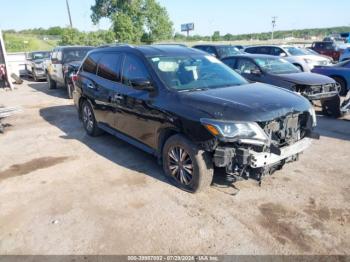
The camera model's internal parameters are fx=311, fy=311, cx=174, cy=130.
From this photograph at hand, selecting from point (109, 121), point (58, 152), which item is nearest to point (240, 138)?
point (109, 121)

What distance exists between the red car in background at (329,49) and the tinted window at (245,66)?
16.3m

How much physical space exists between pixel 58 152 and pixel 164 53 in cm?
276

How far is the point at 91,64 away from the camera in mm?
6207

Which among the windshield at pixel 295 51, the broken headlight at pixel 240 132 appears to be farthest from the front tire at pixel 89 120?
the windshield at pixel 295 51

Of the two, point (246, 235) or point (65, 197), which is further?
point (65, 197)

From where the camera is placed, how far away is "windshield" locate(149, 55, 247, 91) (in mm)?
4262

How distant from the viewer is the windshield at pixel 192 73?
4262mm

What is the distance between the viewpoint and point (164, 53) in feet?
15.5

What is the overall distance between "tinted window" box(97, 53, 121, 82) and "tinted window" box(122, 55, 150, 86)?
0.24 m

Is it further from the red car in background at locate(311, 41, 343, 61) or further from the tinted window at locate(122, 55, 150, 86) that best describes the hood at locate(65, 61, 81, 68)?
the red car in background at locate(311, 41, 343, 61)

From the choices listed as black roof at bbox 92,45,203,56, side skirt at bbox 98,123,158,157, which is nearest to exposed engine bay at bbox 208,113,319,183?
side skirt at bbox 98,123,158,157

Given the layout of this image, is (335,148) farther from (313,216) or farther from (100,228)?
(100,228)

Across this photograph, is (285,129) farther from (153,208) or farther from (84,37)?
(84,37)

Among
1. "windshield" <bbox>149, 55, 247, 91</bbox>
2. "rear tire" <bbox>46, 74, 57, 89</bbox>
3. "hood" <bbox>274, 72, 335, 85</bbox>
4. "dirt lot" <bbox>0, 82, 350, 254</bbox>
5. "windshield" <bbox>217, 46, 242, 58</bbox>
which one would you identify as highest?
"windshield" <bbox>149, 55, 247, 91</bbox>
